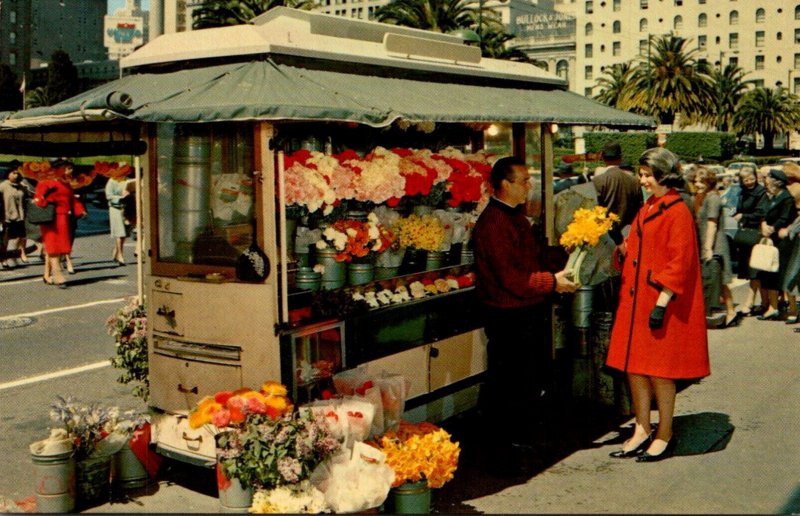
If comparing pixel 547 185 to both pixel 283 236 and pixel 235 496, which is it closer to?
pixel 283 236

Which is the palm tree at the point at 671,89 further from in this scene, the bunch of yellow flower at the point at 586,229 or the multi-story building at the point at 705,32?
the bunch of yellow flower at the point at 586,229

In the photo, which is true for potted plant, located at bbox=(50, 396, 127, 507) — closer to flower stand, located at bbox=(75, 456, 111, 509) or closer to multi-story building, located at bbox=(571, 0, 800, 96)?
flower stand, located at bbox=(75, 456, 111, 509)

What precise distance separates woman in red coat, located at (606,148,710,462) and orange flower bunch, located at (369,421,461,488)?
5.18ft

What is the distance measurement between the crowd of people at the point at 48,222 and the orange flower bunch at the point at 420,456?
8652mm

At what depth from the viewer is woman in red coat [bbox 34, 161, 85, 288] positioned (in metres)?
14.8

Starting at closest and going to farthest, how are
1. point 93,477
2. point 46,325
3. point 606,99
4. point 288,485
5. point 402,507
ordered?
1. point 288,485
2. point 402,507
3. point 93,477
4. point 46,325
5. point 606,99

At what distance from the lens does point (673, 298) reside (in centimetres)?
594

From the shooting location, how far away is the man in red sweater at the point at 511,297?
20.2 feet

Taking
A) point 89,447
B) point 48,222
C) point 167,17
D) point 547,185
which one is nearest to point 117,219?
point 48,222

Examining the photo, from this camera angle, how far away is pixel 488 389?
6.36m

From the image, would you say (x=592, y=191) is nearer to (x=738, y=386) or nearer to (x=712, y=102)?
(x=738, y=386)

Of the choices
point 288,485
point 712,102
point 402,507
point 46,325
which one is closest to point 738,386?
point 402,507

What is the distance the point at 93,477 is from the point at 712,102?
75526 millimetres

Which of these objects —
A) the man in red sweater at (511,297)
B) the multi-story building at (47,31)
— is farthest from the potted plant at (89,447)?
the multi-story building at (47,31)
